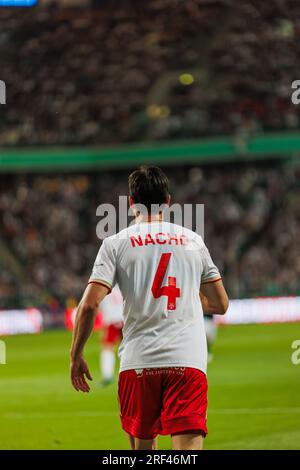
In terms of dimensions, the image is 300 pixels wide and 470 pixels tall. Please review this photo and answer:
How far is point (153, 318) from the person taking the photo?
504 cm

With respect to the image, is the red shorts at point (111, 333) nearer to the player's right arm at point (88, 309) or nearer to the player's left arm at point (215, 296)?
the player's left arm at point (215, 296)

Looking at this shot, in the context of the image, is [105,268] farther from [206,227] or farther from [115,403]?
[206,227]

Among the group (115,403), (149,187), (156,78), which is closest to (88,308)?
(149,187)

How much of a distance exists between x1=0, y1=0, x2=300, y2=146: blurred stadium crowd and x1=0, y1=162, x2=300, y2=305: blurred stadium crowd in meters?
1.79

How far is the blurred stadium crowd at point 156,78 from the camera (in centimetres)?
3422

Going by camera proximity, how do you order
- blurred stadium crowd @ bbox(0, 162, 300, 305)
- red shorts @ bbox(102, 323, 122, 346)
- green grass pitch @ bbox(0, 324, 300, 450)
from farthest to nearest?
blurred stadium crowd @ bbox(0, 162, 300, 305) → red shorts @ bbox(102, 323, 122, 346) → green grass pitch @ bbox(0, 324, 300, 450)

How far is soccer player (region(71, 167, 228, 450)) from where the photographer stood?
496 cm

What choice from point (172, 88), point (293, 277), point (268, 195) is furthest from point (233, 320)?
point (172, 88)

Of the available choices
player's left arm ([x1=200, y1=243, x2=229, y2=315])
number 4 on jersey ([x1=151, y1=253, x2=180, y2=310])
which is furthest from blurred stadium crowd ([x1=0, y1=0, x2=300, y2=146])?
number 4 on jersey ([x1=151, y1=253, x2=180, y2=310])

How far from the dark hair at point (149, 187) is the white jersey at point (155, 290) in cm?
16

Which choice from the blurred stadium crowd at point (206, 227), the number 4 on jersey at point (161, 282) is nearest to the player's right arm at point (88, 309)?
the number 4 on jersey at point (161, 282)

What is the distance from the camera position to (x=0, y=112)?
3284 cm

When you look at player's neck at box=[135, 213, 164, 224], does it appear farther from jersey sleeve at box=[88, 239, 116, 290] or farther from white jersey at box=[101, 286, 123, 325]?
white jersey at box=[101, 286, 123, 325]
